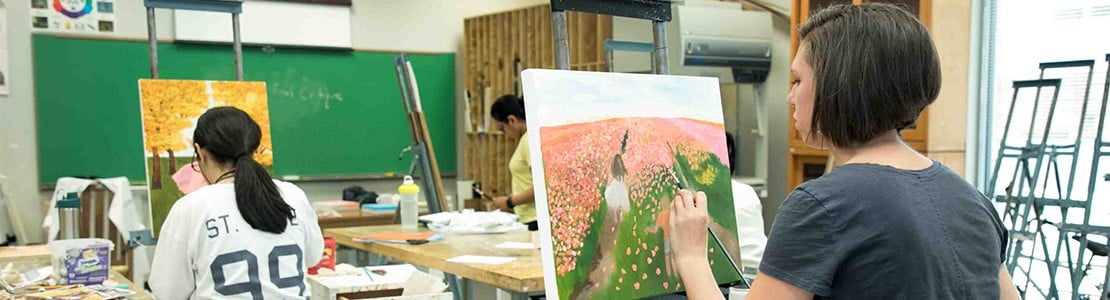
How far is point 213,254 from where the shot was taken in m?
2.53

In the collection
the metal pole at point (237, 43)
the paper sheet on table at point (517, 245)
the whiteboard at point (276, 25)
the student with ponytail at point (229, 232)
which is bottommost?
the paper sheet on table at point (517, 245)

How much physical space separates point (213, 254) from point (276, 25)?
4.40m

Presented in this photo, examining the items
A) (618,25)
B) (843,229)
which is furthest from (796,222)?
(618,25)

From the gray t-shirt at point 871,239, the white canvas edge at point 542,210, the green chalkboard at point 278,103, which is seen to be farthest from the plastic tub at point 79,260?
the green chalkboard at point 278,103

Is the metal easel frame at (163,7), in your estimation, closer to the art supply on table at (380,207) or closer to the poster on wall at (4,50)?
the art supply on table at (380,207)

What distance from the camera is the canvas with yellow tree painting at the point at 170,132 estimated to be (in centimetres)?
→ 359

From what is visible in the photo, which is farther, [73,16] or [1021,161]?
[73,16]

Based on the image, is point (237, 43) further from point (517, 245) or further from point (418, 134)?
point (517, 245)

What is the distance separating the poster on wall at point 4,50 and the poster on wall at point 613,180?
527 centimetres

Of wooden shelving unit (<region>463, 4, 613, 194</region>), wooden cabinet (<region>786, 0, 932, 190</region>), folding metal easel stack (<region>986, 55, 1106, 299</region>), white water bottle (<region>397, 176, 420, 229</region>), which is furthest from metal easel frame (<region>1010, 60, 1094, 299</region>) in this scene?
white water bottle (<region>397, 176, 420, 229</region>)

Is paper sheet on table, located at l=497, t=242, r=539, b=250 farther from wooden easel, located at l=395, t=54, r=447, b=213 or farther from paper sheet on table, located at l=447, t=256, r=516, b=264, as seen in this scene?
wooden easel, located at l=395, t=54, r=447, b=213

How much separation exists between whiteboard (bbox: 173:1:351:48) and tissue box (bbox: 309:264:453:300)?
12.1 ft

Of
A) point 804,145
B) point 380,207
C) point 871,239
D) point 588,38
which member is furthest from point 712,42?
point 871,239

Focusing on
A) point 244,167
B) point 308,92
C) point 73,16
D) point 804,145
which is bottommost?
point 804,145
